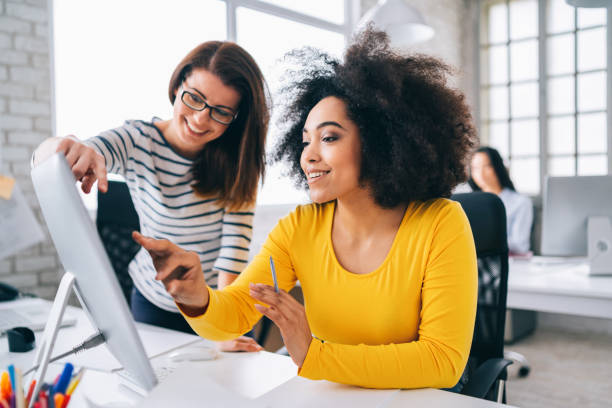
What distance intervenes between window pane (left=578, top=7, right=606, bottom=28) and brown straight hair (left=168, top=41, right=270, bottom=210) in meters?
4.48

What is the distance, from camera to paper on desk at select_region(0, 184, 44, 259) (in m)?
1.74

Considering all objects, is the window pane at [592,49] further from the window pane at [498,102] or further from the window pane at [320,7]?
the window pane at [320,7]

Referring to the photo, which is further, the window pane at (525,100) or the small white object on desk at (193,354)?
the window pane at (525,100)

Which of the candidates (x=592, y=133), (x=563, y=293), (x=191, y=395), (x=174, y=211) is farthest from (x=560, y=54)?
(x=191, y=395)

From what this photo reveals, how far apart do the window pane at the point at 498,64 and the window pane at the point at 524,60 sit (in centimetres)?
8

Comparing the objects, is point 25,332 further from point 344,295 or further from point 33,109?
point 33,109

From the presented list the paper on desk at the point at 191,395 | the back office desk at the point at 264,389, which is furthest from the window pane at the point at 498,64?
the paper on desk at the point at 191,395

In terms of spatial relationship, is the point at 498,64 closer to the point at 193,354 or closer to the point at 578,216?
the point at 578,216

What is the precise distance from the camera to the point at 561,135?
4.90m

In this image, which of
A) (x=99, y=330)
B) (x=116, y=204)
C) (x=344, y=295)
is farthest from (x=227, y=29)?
(x=99, y=330)

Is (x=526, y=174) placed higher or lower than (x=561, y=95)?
lower

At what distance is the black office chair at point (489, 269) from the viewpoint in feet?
4.63

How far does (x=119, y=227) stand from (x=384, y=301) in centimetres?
131

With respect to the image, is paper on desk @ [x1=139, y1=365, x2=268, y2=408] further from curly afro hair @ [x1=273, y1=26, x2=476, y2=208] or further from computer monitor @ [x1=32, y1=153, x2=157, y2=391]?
curly afro hair @ [x1=273, y1=26, x2=476, y2=208]
